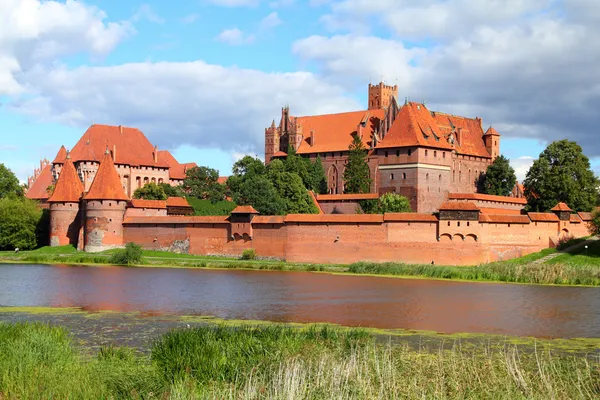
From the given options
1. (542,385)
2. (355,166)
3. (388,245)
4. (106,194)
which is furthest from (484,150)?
(542,385)

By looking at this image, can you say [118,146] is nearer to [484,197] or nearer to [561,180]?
[484,197]

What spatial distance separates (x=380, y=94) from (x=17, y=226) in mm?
36143

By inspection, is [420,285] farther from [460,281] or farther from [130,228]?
[130,228]

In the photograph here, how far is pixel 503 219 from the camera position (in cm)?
3438

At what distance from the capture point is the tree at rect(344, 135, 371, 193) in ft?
154

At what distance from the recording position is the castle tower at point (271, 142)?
183 ft

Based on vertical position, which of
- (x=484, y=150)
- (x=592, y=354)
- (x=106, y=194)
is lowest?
(x=592, y=354)

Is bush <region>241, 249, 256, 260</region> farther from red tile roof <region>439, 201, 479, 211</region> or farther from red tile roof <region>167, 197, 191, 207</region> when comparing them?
red tile roof <region>167, 197, 191, 207</region>

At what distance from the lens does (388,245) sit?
34281mm

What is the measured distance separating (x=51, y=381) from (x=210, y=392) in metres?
1.80

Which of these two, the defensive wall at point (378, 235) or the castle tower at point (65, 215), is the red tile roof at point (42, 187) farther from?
the defensive wall at point (378, 235)

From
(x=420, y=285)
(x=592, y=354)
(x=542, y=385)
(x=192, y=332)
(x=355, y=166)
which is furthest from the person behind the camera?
(x=355, y=166)

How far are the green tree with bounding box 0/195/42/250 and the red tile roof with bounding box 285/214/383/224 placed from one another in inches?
560

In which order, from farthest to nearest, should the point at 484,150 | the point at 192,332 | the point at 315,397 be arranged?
1. the point at 484,150
2. the point at 192,332
3. the point at 315,397
